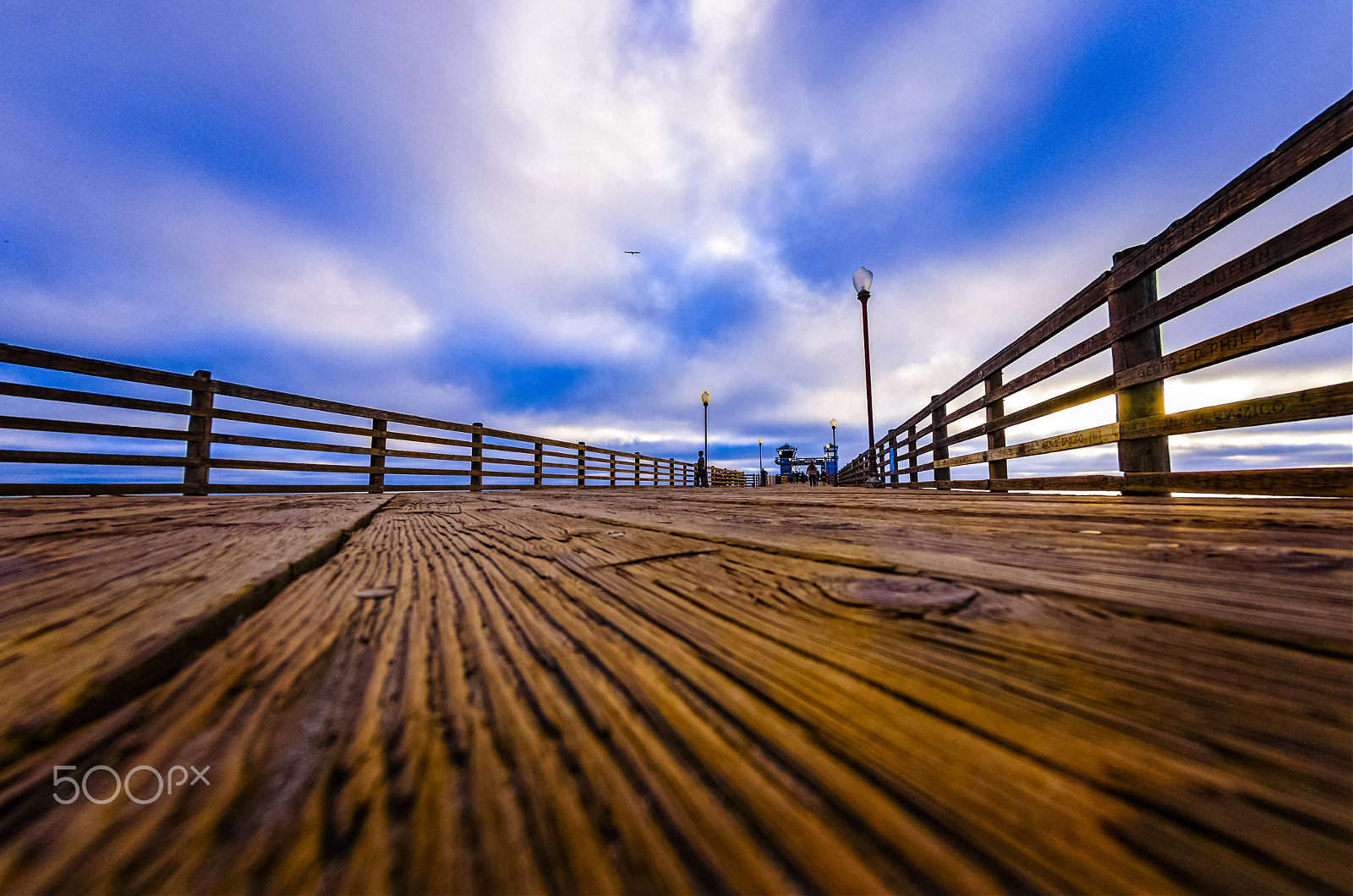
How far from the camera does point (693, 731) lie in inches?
13.3

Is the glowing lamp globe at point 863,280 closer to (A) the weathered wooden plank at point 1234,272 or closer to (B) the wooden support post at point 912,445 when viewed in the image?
(B) the wooden support post at point 912,445

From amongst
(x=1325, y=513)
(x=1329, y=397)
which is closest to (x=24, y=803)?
(x=1325, y=513)

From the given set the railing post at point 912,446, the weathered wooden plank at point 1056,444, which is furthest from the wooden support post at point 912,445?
the weathered wooden plank at point 1056,444

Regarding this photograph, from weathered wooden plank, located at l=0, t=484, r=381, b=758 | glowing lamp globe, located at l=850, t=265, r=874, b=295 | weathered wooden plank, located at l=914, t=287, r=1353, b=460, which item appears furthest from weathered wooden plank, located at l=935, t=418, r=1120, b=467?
glowing lamp globe, located at l=850, t=265, r=874, b=295

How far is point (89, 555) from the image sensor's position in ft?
2.74

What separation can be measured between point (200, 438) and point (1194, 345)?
27.0ft

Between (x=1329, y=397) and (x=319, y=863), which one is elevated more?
(x=1329, y=397)

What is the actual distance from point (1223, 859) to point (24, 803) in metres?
0.64

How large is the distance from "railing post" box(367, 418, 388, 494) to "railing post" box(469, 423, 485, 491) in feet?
5.09

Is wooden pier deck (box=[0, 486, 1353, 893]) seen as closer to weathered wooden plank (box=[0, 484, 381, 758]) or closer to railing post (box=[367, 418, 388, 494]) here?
weathered wooden plank (box=[0, 484, 381, 758])

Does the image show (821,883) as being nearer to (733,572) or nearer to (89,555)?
(733,572)

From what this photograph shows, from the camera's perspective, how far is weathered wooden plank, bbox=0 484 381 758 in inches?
13.9

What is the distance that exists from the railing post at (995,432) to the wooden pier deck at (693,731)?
3.96 meters

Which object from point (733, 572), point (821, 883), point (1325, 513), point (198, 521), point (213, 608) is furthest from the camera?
point (198, 521)
